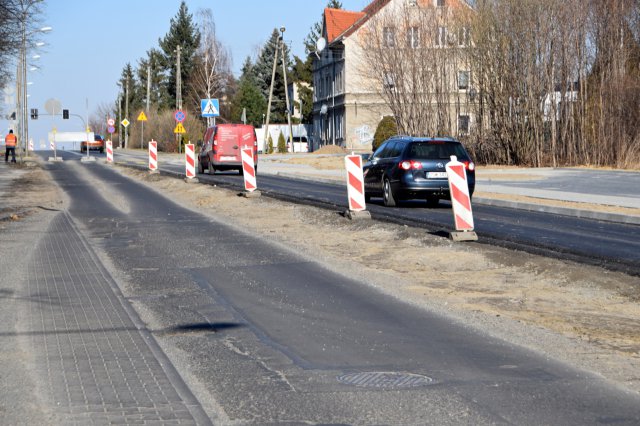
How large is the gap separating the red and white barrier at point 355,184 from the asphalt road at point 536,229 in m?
0.51

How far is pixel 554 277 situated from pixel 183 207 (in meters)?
13.1

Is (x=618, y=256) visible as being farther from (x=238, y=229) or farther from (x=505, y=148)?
(x=505, y=148)

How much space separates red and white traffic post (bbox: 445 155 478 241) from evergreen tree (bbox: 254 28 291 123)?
371 ft

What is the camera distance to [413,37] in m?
48.8

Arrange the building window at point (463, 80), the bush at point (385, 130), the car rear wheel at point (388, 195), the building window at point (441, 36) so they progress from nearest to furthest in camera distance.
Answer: the car rear wheel at point (388, 195) → the building window at point (463, 80) → the building window at point (441, 36) → the bush at point (385, 130)

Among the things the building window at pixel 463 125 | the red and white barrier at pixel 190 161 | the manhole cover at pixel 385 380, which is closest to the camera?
the manhole cover at pixel 385 380

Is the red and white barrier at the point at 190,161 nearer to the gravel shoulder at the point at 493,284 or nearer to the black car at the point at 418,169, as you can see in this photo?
the black car at the point at 418,169

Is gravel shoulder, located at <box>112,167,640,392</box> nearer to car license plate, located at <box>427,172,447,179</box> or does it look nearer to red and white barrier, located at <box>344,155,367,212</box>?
red and white barrier, located at <box>344,155,367,212</box>

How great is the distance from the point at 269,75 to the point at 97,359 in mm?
128913

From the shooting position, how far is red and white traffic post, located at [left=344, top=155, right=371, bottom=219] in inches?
760

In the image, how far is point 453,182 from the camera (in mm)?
15531

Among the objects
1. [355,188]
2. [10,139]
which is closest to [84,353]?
[355,188]

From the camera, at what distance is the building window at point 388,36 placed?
4900 cm

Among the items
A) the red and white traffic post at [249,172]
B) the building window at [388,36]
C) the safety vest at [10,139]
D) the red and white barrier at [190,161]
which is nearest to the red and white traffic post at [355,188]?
the red and white traffic post at [249,172]
